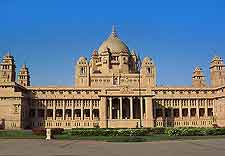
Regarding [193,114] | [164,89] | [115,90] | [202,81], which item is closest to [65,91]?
[115,90]

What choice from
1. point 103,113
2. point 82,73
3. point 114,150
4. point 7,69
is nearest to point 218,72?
point 82,73

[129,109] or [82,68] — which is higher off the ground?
[82,68]

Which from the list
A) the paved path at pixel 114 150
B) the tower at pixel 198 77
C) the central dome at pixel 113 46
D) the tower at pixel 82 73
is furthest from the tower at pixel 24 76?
the paved path at pixel 114 150

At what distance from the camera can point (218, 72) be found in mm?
104938

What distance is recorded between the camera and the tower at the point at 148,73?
103 metres

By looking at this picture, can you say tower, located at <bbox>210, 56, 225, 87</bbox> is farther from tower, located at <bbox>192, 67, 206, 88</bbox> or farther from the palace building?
tower, located at <bbox>192, 67, 206, 88</bbox>

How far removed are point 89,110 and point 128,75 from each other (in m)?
16.9

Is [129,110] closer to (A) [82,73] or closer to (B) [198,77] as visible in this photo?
(A) [82,73]

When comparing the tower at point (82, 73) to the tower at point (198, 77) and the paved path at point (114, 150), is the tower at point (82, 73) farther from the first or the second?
the paved path at point (114, 150)

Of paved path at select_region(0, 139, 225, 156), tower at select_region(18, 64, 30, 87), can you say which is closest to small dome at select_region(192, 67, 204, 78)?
tower at select_region(18, 64, 30, 87)

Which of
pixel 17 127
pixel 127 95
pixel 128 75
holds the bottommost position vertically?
pixel 17 127

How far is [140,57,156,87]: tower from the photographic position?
103 meters

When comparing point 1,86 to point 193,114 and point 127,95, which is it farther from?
point 193,114

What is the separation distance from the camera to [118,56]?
10881 centimetres
